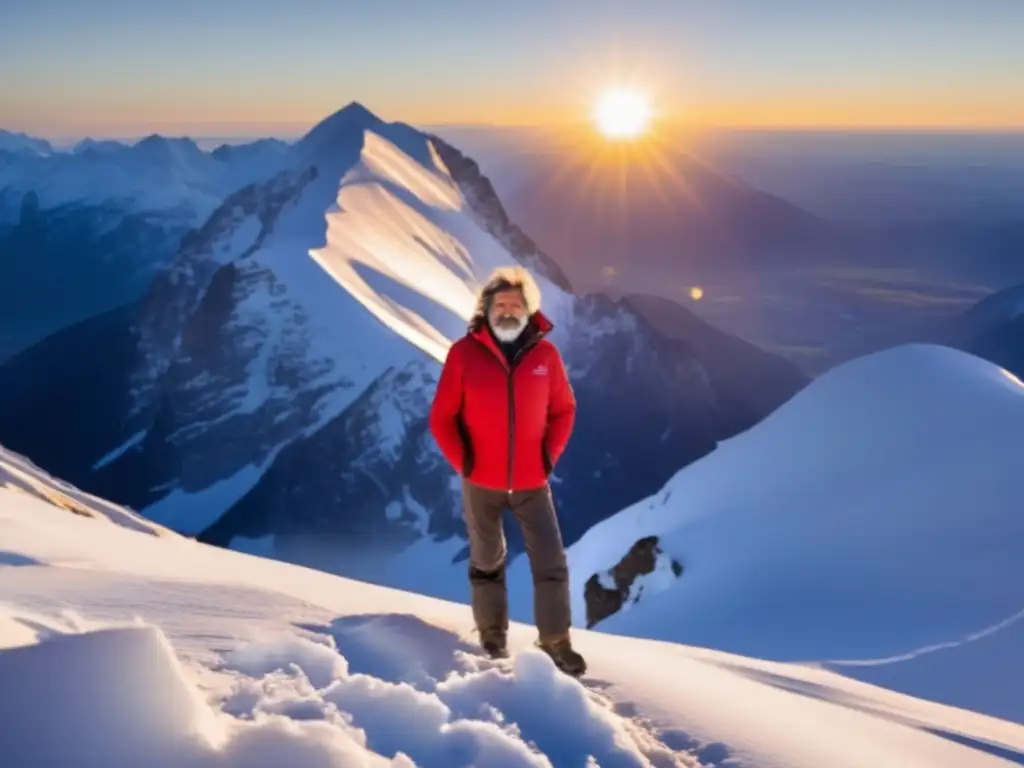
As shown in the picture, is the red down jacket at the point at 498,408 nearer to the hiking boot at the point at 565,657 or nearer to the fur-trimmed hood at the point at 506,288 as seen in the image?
the fur-trimmed hood at the point at 506,288

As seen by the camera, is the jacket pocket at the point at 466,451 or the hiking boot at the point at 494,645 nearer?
the hiking boot at the point at 494,645

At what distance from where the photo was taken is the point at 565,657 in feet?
16.7

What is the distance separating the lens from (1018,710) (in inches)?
356

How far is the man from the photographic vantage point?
5.09m

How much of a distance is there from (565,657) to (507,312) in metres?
2.08

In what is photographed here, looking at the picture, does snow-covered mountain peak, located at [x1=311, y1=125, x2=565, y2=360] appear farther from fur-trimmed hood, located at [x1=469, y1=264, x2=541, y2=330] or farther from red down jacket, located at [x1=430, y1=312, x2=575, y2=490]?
fur-trimmed hood, located at [x1=469, y1=264, x2=541, y2=330]

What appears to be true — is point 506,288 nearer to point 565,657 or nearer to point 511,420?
point 511,420

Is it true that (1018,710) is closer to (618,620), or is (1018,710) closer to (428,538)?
(618,620)

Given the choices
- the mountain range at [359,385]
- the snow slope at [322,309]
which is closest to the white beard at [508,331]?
the snow slope at [322,309]

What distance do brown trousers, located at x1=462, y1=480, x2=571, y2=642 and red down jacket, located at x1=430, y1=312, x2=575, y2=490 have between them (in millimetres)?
104

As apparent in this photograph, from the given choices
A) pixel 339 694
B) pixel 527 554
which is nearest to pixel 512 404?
pixel 527 554

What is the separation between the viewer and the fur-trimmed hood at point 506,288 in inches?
199

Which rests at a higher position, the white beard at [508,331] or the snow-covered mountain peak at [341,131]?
the snow-covered mountain peak at [341,131]

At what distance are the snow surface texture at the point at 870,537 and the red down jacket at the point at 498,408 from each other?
6.69m
